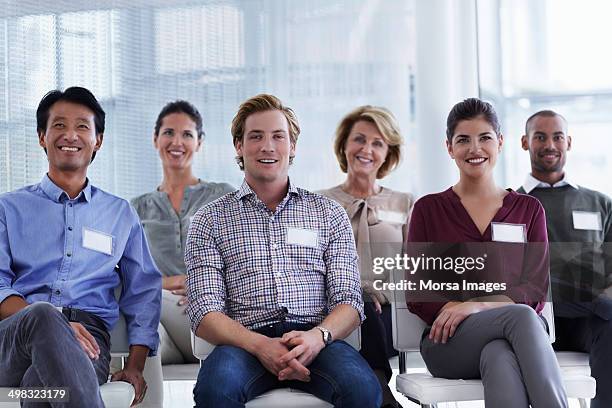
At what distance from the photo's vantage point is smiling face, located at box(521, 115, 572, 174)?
369 cm

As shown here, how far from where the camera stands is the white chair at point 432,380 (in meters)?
2.66

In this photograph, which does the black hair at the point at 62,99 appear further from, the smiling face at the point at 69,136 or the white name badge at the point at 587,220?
the white name badge at the point at 587,220

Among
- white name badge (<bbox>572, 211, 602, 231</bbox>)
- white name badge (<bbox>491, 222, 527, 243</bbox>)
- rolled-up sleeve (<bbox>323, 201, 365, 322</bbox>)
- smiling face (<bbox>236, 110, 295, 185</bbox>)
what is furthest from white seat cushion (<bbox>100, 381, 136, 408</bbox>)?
white name badge (<bbox>572, 211, 602, 231</bbox>)

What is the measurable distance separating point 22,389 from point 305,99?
2588mm

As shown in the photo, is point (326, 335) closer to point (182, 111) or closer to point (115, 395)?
point (115, 395)

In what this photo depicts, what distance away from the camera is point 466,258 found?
3070 millimetres

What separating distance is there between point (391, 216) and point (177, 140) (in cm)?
113

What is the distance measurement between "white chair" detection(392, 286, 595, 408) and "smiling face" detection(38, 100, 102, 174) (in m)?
1.23

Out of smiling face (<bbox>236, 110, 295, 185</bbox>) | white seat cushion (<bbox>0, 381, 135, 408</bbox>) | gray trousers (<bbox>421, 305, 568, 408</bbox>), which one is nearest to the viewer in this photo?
gray trousers (<bbox>421, 305, 568, 408</bbox>)

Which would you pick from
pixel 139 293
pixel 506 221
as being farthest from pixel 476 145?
pixel 139 293

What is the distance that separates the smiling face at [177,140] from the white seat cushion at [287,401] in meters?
1.78

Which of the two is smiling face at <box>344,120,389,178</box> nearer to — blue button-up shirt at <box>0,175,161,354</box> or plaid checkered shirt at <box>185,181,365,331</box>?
plaid checkered shirt at <box>185,181,365,331</box>

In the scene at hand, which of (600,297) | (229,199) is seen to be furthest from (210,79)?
(600,297)

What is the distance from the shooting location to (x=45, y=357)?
238cm
